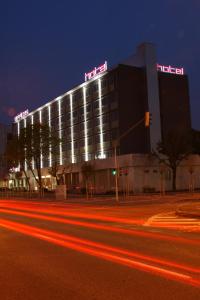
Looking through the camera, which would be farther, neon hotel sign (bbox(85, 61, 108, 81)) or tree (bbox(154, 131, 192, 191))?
neon hotel sign (bbox(85, 61, 108, 81))

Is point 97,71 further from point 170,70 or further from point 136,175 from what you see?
point 136,175

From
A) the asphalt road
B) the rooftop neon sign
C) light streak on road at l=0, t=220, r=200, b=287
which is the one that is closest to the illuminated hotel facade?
the rooftop neon sign

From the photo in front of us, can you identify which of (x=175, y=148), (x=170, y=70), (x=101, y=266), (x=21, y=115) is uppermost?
(x=170, y=70)

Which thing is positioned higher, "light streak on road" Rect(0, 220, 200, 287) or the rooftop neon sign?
the rooftop neon sign

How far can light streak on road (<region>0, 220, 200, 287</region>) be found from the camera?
303 inches

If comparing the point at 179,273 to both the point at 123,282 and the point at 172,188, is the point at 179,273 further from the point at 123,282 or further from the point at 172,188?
the point at 172,188

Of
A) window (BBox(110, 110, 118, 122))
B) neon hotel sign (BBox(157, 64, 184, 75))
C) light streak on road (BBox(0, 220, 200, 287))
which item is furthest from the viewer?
neon hotel sign (BBox(157, 64, 184, 75))

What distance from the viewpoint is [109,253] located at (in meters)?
10.5

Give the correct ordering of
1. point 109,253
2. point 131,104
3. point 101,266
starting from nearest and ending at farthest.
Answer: point 101,266 < point 109,253 < point 131,104

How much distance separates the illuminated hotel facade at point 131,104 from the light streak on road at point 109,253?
177 feet

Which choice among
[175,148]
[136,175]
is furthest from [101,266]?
[136,175]

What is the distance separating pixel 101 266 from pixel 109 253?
5.42ft

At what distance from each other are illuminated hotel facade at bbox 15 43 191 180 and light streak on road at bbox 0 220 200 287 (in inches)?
2122

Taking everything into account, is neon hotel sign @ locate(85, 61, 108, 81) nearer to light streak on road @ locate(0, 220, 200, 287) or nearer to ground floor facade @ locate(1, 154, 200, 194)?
ground floor facade @ locate(1, 154, 200, 194)
